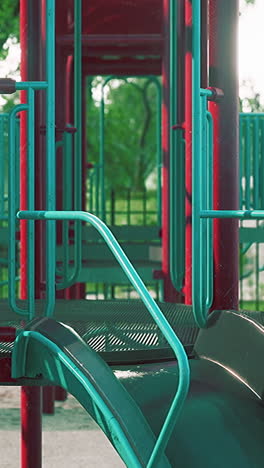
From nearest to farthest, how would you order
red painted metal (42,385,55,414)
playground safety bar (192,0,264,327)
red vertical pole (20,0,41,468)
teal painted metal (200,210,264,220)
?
teal painted metal (200,210,264,220)
playground safety bar (192,0,264,327)
red vertical pole (20,0,41,468)
red painted metal (42,385,55,414)

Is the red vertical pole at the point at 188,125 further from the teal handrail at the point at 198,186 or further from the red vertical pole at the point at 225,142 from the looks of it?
the teal handrail at the point at 198,186

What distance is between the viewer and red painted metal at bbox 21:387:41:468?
14.3ft

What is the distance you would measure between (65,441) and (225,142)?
312cm

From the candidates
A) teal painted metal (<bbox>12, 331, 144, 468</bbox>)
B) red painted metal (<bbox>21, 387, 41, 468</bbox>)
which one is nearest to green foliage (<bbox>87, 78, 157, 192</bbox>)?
red painted metal (<bbox>21, 387, 41, 468</bbox>)

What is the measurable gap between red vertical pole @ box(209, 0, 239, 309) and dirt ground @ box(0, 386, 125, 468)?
2252 millimetres

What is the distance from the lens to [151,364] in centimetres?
309

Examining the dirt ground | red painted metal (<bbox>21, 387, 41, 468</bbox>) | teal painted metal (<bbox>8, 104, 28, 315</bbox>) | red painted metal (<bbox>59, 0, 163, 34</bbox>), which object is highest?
red painted metal (<bbox>59, 0, 163, 34</bbox>)

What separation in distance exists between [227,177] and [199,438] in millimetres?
1225

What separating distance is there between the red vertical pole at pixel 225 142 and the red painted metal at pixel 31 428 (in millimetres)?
1347

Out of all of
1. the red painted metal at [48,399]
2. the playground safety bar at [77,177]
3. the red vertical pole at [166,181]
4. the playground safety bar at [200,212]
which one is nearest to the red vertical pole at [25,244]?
the playground safety bar at [77,177]

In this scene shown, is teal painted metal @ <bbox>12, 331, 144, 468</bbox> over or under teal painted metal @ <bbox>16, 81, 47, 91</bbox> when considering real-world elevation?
under

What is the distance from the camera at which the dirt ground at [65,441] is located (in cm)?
539

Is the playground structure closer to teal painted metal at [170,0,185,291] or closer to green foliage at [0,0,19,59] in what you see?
teal painted metal at [170,0,185,291]

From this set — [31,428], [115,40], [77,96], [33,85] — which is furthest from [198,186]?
[115,40]
